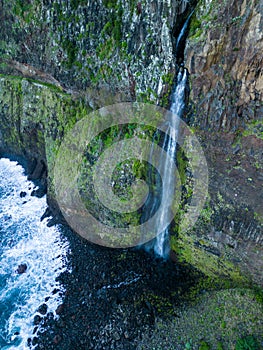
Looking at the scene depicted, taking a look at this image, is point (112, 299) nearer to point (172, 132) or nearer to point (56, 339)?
point (56, 339)

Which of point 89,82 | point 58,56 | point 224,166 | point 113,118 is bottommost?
point 224,166

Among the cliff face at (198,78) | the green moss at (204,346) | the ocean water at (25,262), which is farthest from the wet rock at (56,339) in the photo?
the cliff face at (198,78)

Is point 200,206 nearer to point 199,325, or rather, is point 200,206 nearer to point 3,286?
point 199,325

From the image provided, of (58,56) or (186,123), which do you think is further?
(58,56)

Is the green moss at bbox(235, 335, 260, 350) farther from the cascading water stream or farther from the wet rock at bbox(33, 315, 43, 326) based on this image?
the wet rock at bbox(33, 315, 43, 326)

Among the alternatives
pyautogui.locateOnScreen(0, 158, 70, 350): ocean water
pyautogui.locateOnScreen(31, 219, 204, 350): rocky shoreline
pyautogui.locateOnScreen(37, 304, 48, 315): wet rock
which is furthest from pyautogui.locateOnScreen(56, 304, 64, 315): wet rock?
pyautogui.locateOnScreen(37, 304, 48, 315): wet rock

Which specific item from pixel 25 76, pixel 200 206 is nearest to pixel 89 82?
pixel 25 76
